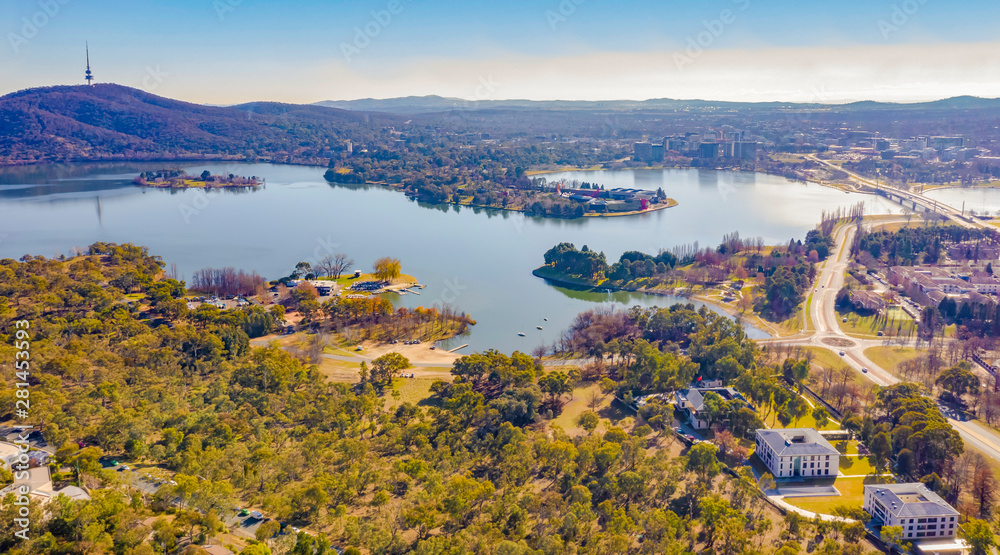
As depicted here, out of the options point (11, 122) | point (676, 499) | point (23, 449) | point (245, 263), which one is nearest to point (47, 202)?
point (245, 263)

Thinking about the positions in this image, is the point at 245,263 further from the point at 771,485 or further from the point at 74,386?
the point at 771,485

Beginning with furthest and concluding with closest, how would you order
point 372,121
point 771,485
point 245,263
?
point 372,121 → point 245,263 → point 771,485

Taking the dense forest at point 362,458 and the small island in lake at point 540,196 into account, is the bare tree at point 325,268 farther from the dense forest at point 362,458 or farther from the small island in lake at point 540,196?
the small island in lake at point 540,196

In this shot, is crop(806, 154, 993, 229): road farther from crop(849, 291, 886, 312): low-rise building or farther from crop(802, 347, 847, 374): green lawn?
crop(802, 347, 847, 374): green lawn

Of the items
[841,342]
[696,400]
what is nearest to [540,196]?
[841,342]

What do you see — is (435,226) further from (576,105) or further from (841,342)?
(576,105)

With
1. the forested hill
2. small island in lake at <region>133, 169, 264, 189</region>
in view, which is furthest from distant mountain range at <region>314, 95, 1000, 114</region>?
small island in lake at <region>133, 169, 264, 189</region>

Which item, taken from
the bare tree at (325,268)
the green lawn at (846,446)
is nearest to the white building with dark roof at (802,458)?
the green lawn at (846,446)
